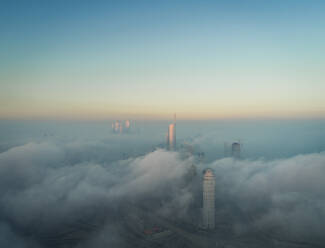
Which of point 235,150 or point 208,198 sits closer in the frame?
point 208,198

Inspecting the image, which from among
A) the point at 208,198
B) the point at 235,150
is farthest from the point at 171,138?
the point at 208,198

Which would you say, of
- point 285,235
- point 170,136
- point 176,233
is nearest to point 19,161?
point 176,233

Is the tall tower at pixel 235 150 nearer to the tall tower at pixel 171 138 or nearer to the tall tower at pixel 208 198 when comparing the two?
the tall tower at pixel 171 138

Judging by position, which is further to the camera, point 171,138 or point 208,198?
point 171,138

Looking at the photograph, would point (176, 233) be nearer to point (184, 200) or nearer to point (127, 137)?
point (184, 200)

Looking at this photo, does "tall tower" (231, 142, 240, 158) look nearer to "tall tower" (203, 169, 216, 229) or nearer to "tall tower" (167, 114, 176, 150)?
"tall tower" (167, 114, 176, 150)

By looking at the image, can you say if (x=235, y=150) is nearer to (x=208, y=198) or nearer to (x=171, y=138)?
(x=171, y=138)

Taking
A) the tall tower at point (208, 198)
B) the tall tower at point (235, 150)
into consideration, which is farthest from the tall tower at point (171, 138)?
the tall tower at point (208, 198)

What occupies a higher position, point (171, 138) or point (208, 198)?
point (171, 138)

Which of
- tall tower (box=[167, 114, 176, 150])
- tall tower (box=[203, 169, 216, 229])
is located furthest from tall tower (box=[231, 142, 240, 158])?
tall tower (box=[203, 169, 216, 229])
